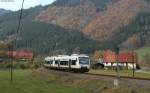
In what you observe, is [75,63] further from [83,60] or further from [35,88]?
[35,88]

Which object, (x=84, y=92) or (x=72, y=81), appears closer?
(x=84, y=92)

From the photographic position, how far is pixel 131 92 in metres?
35.1

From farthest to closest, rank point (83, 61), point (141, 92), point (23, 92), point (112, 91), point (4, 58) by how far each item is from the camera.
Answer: point (4, 58)
point (83, 61)
point (23, 92)
point (112, 91)
point (141, 92)

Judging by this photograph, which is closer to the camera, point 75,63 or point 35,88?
point 35,88

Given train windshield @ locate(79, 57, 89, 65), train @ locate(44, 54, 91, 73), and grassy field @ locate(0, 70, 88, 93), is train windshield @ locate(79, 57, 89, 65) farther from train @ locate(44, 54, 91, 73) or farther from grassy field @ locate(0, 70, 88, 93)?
grassy field @ locate(0, 70, 88, 93)

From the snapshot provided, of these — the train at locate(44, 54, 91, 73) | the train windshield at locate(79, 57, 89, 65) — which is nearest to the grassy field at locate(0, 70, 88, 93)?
the train at locate(44, 54, 91, 73)

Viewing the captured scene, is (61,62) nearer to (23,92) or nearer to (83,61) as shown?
(83,61)

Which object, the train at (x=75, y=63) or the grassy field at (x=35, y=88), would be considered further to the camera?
the train at (x=75, y=63)

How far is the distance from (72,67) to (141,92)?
4789 cm

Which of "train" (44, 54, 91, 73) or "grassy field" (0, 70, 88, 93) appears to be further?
"train" (44, 54, 91, 73)

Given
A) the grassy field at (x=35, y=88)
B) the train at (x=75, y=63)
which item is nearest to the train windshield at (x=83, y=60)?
the train at (x=75, y=63)

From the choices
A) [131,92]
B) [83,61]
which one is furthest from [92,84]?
[83,61]

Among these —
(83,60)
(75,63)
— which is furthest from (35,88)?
(83,60)

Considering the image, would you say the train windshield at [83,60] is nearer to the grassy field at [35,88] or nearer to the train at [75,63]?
the train at [75,63]
